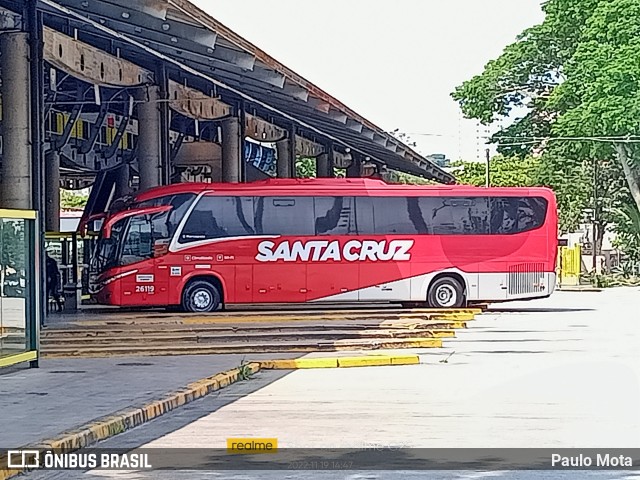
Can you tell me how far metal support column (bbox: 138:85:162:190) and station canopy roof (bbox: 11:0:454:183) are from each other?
87 centimetres

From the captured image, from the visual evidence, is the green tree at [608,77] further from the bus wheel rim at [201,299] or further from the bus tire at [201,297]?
the bus wheel rim at [201,299]

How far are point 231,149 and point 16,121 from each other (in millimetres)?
15010

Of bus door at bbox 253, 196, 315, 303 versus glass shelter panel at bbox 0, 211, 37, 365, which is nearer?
glass shelter panel at bbox 0, 211, 37, 365

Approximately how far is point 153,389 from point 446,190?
1651cm

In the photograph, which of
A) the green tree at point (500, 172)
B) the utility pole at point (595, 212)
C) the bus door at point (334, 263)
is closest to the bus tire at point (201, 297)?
the bus door at point (334, 263)

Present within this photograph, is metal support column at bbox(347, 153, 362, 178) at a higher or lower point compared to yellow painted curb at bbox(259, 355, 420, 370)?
higher

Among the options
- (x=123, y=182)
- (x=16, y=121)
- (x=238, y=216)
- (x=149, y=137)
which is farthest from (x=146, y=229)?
(x=123, y=182)

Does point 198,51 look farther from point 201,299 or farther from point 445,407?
point 445,407

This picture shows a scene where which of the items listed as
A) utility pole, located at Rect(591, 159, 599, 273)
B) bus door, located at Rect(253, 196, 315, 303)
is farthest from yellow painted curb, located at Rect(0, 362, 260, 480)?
utility pole, located at Rect(591, 159, 599, 273)

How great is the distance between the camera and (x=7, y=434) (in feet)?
36.7

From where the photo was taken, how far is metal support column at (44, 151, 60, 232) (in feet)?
116

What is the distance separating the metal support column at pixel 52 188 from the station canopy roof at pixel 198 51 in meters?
5.17

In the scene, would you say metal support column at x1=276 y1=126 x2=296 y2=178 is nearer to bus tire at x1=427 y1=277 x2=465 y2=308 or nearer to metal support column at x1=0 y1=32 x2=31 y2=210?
bus tire at x1=427 y1=277 x2=465 y2=308

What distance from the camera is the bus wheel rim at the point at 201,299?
28.3 m
